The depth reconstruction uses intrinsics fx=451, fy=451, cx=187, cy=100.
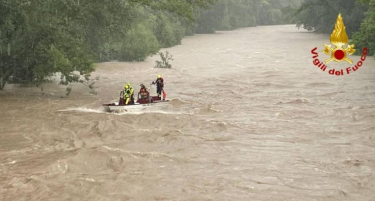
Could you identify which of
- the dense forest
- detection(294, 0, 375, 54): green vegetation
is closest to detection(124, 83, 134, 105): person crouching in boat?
the dense forest

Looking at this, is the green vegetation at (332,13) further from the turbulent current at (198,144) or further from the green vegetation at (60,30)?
the green vegetation at (60,30)

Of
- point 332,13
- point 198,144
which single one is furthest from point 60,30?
point 332,13

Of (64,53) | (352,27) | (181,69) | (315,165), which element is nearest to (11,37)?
(64,53)

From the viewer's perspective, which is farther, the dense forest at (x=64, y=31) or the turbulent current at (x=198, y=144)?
the dense forest at (x=64, y=31)

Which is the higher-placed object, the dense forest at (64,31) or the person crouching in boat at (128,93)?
the dense forest at (64,31)

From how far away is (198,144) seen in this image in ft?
48.5

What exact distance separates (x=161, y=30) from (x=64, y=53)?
120ft

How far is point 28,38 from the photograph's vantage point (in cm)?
2036

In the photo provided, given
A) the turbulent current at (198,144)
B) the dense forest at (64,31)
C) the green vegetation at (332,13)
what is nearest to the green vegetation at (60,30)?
the dense forest at (64,31)

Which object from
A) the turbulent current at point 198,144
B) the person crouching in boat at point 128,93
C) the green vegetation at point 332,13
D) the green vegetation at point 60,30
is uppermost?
the green vegetation at point 332,13

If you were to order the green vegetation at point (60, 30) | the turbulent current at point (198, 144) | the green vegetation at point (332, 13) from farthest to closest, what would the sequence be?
the green vegetation at point (332, 13) → the green vegetation at point (60, 30) → the turbulent current at point (198, 144)

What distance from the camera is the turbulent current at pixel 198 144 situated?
10945 millimetres

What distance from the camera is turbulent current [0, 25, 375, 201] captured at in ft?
35.9

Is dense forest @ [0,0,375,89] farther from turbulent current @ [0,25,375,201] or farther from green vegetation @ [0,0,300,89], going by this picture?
turbulent current @ [0,25,375,201]
